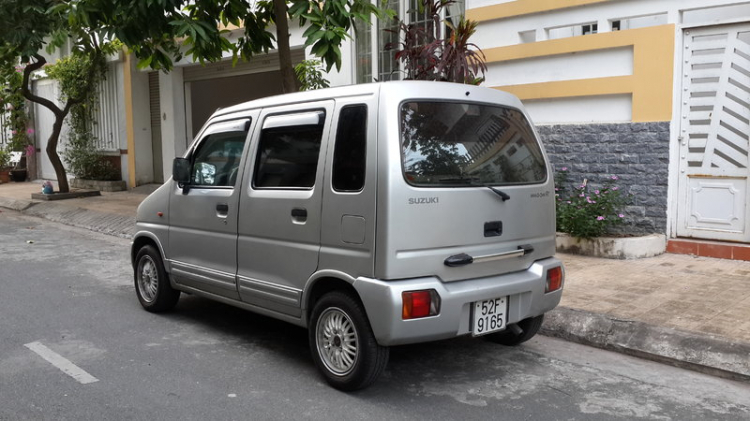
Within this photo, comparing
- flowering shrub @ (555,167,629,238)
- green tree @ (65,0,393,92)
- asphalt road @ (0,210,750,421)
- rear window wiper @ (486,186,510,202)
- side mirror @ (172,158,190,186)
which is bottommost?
asphalt road @ (0,210,750,421)

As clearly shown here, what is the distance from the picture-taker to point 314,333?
15.0ft

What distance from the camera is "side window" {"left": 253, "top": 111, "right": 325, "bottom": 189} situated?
4.63 metres

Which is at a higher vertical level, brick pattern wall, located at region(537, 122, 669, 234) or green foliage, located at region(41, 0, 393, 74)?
green foliage, located at region(41, 0, 393, 74)

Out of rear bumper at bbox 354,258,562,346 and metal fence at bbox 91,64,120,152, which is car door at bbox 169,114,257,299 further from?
metal fence at bbox 91,64,120,152

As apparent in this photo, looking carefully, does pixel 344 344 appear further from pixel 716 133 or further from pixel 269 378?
pixel 716 133

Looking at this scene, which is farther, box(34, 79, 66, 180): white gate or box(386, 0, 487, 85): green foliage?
box(34, 79, 66, 180): white gate

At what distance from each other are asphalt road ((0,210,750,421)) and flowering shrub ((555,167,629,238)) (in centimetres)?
279

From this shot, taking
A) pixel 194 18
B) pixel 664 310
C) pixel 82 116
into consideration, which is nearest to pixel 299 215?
pixel 664 310

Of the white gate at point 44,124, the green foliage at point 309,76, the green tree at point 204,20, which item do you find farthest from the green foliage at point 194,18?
the white gate at point 44,124

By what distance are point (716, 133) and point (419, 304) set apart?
5.30 meters

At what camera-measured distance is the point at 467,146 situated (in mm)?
4465

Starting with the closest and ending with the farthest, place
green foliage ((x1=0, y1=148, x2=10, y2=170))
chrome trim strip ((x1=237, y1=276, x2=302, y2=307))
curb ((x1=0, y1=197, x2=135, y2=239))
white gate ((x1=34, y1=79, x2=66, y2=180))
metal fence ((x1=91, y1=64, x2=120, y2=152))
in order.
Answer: chrome trim strip ((x1=237, y1=276, x2=302, y2=307)) < curb ((x1=0, y1=197, x2=135, y2=239)) < metal fence ((x1=91, y1=64, x2=120, y2=152)) < white gate ((x1=34, y1=79, x2=66, y2=180)) < green foliage ((x1=0, y1=148, x2=10, y2=170))

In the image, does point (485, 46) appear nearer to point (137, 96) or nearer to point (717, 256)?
point (717, 256)

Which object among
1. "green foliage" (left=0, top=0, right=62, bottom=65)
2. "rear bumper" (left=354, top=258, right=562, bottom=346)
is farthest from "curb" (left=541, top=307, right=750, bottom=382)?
"green foliage" (left=0, top=0, right=62, bottom=65)
